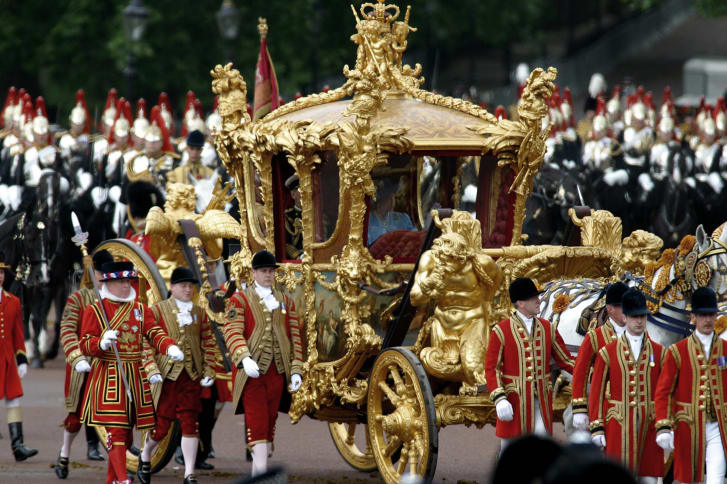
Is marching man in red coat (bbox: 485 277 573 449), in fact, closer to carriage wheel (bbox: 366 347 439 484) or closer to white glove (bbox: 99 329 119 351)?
carriage wheel (bbox: 366 347 439 484)

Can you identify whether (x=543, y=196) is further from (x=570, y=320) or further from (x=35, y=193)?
(x=570, y=320)

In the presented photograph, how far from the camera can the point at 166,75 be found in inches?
1303

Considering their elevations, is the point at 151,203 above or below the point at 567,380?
above

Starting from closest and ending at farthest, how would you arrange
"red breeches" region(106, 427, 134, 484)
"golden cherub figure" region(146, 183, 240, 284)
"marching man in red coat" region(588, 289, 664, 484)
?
"marching man in red coat" region(588, 289, 664, 484)
"red breeches" region(106, 427, 134, 484)
"golden cherub figure" region(146, 183, 240, 284)

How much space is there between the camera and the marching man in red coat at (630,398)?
8352mm

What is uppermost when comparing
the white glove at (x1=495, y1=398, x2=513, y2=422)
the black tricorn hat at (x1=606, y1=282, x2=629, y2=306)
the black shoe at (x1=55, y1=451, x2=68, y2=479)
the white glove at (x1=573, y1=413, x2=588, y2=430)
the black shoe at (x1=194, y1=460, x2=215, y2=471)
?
the black tricorn hat at (x1=606, y1=282, x2=629, y2=306)

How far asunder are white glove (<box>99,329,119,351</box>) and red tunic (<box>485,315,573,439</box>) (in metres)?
2.31

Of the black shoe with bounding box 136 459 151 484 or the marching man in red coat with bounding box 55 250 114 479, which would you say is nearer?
the marching man in red coat with bounding box 55 250 114 479

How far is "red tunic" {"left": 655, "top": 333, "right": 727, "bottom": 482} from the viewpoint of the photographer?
823cm

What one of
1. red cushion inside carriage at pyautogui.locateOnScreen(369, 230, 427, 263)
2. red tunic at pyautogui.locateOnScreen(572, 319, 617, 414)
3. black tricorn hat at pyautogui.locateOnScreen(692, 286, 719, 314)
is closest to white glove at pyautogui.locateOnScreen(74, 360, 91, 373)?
red cushion inside carriage at pyautogui.locateOnScreen(369, 230, 427, 263)

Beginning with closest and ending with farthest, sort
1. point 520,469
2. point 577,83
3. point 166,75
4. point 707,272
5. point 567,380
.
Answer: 1. point 520,469
2. point 707,272
3. point 567,380
4. point 166,75
5. point 577,83

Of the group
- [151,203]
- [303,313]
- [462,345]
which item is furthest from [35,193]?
[462,345]

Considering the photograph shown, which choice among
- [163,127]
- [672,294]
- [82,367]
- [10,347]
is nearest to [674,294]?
[672,294]

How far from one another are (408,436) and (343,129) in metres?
1.92
